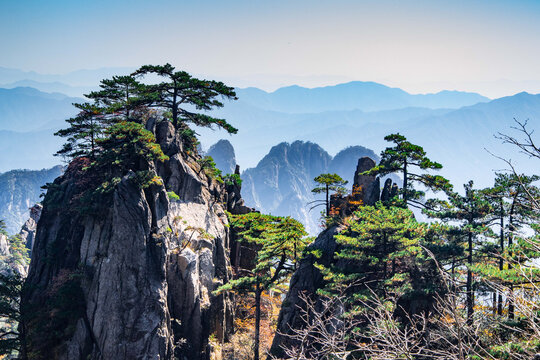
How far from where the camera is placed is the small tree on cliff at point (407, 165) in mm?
22500

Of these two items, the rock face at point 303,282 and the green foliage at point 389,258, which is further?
the rock face at point 303,282

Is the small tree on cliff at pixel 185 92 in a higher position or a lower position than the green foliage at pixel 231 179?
higher

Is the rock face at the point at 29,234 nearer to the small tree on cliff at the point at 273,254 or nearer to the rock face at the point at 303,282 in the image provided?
the small tree on cliff at the point at 273,254

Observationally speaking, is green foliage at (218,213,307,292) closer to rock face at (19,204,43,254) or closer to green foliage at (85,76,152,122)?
green foliage at (85,76,152,122)

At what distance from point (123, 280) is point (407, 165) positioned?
19839 mm

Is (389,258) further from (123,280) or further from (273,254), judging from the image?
(123,280)

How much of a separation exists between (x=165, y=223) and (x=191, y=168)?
20.0 ft

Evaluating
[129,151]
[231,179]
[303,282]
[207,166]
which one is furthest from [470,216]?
[231,179]

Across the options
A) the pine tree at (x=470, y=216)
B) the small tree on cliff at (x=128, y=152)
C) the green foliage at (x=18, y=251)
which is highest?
the small tree on cliff at (x=128, y=152)

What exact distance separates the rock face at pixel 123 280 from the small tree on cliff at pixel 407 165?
45.6 ft

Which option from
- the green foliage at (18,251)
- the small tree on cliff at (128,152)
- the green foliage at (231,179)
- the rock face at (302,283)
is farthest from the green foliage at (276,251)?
the green foliage at (18,251)

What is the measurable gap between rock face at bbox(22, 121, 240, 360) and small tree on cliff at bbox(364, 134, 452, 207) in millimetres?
13902

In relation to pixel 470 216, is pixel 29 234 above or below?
below

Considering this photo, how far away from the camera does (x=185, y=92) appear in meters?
26.2
